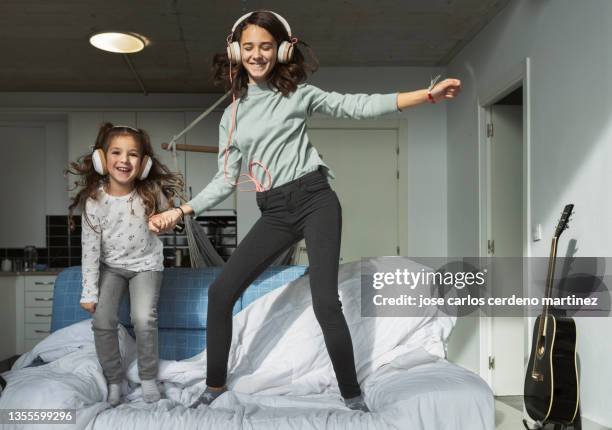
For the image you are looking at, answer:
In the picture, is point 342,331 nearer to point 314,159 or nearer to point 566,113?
point 314,159

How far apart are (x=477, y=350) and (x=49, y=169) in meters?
4.65

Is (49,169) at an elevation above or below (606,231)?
above

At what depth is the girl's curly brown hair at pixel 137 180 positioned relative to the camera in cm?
213

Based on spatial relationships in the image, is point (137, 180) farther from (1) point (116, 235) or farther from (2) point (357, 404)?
(2) point (357, 404)

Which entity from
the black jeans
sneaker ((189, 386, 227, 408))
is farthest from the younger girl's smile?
sneaker ((189, 386, 227, 408))

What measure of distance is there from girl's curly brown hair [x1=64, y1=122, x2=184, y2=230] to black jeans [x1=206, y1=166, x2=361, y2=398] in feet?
1.42

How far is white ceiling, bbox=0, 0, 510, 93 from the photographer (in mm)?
3637

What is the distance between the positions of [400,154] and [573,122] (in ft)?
7.22

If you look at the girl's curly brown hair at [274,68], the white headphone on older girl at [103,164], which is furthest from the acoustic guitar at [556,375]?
the white headphone on older girl at [103,164]

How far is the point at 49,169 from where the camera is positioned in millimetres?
6086

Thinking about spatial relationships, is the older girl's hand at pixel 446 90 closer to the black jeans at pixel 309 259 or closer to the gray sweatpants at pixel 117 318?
the black jeans at pixel 309 259

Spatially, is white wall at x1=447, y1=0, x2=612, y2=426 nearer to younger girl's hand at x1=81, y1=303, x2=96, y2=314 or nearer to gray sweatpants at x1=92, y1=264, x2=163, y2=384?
gray sweatpants at x1=92, y1=264, x2=163, y2=384

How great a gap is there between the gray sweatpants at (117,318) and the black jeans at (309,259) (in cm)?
25

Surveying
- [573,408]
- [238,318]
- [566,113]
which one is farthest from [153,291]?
[566,113]
